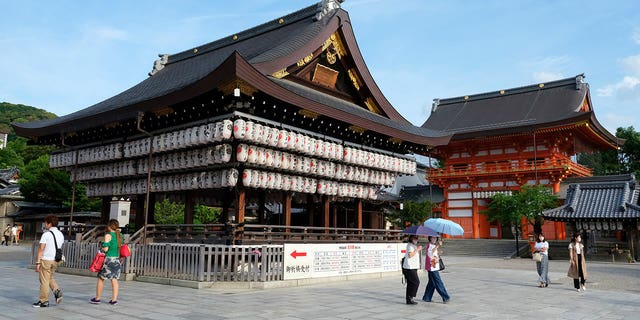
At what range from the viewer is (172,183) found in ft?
59.5

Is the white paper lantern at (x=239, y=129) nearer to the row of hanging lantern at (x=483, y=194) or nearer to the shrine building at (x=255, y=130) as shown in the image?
the shrine building at (x=255, y=130)

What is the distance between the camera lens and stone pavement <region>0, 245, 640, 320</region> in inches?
369

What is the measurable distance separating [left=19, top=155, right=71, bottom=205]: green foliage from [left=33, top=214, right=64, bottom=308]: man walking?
128ft

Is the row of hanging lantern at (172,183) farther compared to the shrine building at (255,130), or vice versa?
the row of hanging lantern at (172,183)

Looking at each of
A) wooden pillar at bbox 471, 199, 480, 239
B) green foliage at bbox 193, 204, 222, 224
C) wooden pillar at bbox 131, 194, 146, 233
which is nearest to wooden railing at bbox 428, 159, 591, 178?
wooden pillar at bbox 471, 199, 480, 239

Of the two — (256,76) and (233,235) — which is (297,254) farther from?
(256,76)

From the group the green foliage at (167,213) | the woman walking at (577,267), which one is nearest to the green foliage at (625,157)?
the woman walking at (577,267)

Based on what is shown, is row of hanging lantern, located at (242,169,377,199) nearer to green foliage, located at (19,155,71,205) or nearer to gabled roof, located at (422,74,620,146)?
gabled roof, located at (422,74,620,146)

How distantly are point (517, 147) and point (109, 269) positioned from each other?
130ft

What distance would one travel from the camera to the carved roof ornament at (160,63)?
86.2 feet

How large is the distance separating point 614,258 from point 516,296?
2164 centimetres

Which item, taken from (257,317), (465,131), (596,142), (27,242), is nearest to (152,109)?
(257,317)

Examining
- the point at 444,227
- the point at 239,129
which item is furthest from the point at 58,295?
the point at 444,227

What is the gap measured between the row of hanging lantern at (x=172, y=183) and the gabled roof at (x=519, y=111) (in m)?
27.0
